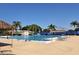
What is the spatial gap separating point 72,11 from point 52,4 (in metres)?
0.31

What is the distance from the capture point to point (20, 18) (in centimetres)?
11869

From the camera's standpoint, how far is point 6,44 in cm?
11875

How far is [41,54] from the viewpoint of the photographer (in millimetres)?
118688

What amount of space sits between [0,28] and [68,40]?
102 cm

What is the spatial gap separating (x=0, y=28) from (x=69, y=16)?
103 centimetres

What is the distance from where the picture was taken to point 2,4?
119 meters

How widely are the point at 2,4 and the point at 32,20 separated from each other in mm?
501

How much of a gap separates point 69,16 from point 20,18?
723mm

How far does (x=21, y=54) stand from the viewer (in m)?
119

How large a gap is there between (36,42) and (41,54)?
202 mm

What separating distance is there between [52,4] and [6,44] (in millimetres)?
901

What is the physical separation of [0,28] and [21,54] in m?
0.50
